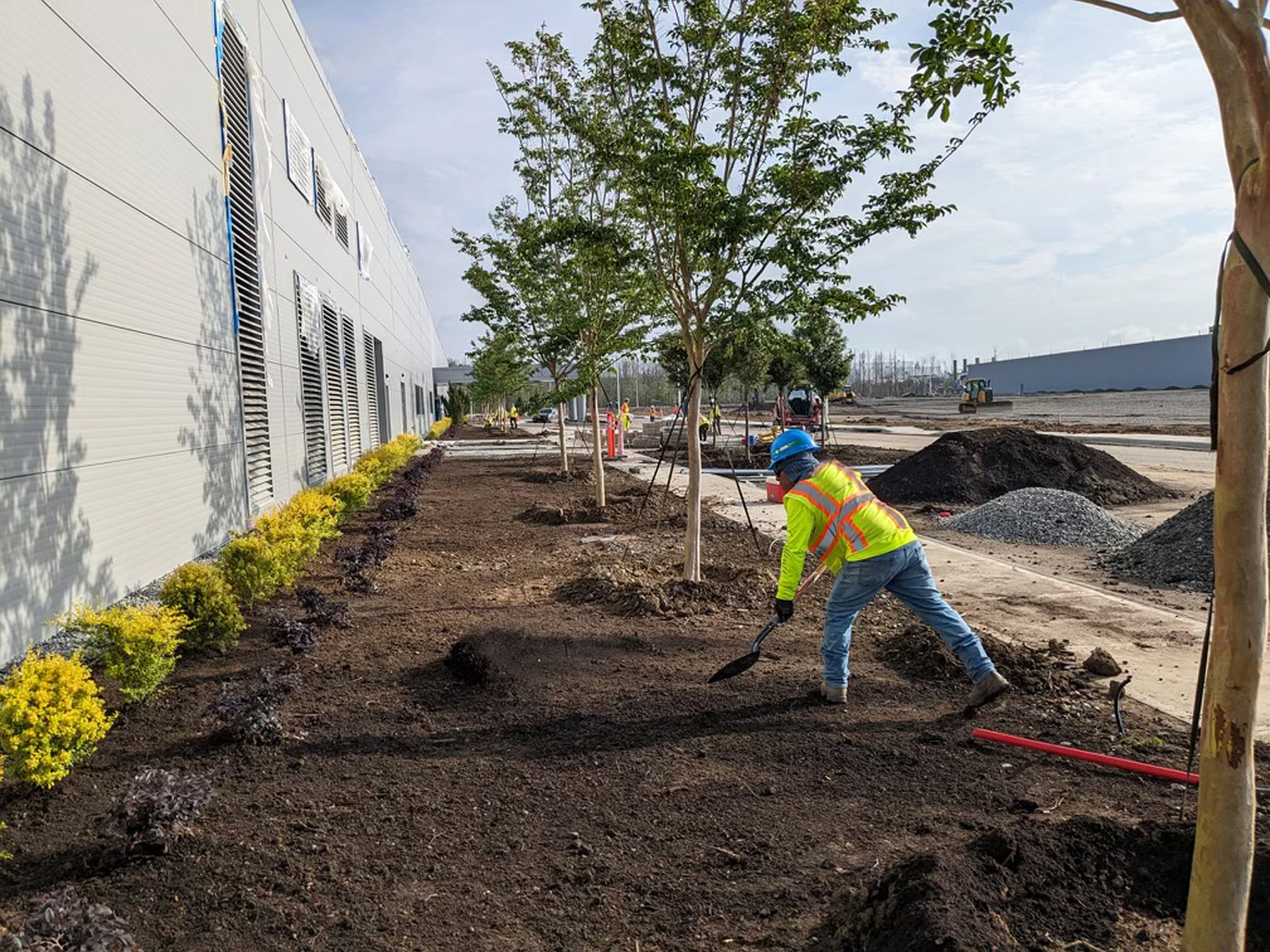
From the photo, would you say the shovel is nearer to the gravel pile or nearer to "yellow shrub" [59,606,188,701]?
"yellow shrub" [59,606,188,701]

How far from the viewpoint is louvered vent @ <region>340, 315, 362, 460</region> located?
59.6 ft

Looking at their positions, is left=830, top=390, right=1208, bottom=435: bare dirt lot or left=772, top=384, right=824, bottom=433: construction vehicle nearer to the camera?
left=772, top=384, right=824, bottom=433: construction vehicle

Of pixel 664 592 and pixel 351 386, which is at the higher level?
pixel 351 386

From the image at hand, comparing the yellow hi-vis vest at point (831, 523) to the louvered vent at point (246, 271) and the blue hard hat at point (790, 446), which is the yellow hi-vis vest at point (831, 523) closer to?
the blue hard hat at point (790, 446)

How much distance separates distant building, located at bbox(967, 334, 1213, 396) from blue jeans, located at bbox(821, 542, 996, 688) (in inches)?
2752

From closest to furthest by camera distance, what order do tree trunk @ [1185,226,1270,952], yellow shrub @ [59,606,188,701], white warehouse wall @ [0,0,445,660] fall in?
1. tree trunk @ [1185,226,1270,952]
2. yellow shrub @ [59,606,188,701]
3. white warehouse wall @ [0,0,445,660]

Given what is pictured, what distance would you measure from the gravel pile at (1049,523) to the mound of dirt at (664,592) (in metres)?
4.62

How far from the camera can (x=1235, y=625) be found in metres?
1.82

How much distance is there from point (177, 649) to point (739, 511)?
915 cm

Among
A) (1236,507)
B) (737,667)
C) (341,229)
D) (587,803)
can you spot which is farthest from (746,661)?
(341,229)

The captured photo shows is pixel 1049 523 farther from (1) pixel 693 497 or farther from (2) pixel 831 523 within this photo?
(2) pixel 831 523

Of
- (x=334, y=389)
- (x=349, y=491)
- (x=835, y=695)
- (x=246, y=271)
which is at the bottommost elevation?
(x=835, y=695)

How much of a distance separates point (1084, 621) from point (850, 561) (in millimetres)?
3173

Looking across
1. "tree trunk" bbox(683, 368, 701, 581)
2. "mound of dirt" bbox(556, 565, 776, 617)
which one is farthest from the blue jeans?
"tree trunk" bbox(683, 368, 701, 581)
